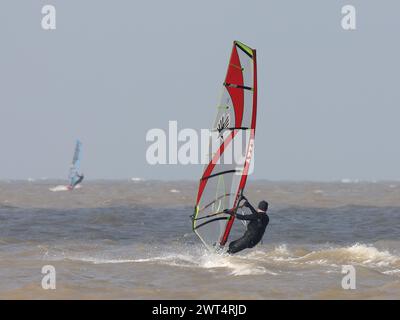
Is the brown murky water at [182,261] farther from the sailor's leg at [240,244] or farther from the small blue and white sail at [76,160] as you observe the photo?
the small blue and white sail at [76,160]

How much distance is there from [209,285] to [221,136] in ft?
8.88

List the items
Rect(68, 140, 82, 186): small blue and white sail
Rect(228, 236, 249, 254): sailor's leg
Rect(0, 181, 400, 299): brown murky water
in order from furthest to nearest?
Rect(68, 140, 82, 186): small blue and white sail → Rect(228, 236, 249, 254): sailor's leg → Rect(0, 181, 400, 299): brown murky water

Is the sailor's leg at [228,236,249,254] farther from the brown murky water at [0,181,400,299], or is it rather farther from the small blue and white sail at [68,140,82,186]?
the small blue and white sail at [68,140,82,186]

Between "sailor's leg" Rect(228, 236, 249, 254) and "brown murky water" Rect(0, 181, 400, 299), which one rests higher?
"sailor's leg" Rect(228, 236, 249, 254)

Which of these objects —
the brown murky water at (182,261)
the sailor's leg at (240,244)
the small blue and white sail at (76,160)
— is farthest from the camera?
the small blue and white sail at (76,160)

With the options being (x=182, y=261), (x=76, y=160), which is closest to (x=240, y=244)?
(x=182, y=261)

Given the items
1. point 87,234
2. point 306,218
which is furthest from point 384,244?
point 306,218

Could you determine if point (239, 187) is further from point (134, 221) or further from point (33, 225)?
point (134, 221)

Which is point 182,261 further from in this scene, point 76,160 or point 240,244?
point 76,160

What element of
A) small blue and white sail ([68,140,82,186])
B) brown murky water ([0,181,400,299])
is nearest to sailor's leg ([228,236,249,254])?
brown murky water ([0,181,400,299])

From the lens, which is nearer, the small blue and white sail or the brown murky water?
the brown murky water

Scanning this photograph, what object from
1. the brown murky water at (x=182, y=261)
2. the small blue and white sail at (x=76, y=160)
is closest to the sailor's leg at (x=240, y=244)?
the brown murky water at (x=182, y=261)

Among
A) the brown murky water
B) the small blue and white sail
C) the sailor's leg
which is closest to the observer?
the brown murky water

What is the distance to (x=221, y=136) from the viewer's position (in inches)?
578
